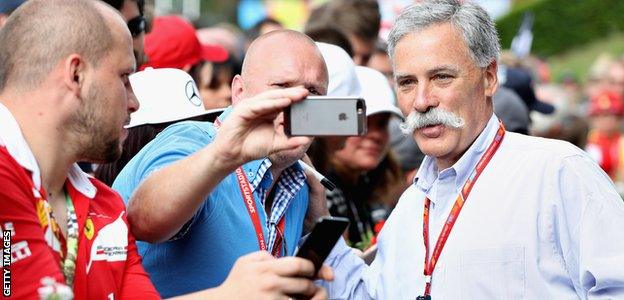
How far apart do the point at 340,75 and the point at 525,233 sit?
254cm

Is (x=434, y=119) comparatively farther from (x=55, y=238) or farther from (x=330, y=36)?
(x=330, y=36)

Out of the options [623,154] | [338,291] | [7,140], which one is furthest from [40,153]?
[623,154]

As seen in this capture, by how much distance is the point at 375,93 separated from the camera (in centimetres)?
788

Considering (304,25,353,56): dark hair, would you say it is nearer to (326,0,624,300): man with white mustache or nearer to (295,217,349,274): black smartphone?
(326,0,624,300): man with white mustache

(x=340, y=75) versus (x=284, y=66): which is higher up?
(x=284, y=66)

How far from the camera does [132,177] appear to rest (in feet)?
14.6

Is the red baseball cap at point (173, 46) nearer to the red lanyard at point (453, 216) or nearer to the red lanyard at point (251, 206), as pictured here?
the red lanyard at point (251, 206)

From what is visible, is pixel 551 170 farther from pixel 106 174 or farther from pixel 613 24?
pixel 613 24

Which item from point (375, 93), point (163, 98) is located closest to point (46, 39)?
point (163, 98)

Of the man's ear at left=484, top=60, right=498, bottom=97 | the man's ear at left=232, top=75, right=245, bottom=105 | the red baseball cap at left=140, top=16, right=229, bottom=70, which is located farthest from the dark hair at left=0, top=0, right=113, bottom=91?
the red baseball cap at left=140, top=16, right=229, bottom=70

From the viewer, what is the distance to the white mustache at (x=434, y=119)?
470 cm

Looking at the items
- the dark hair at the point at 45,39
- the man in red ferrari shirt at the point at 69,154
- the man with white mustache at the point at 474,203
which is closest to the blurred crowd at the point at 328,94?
the man in red ferrari shirt at the point at 69,154

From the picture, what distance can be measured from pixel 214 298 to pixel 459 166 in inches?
56.4

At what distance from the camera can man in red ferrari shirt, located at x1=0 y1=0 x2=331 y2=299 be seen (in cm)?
349
